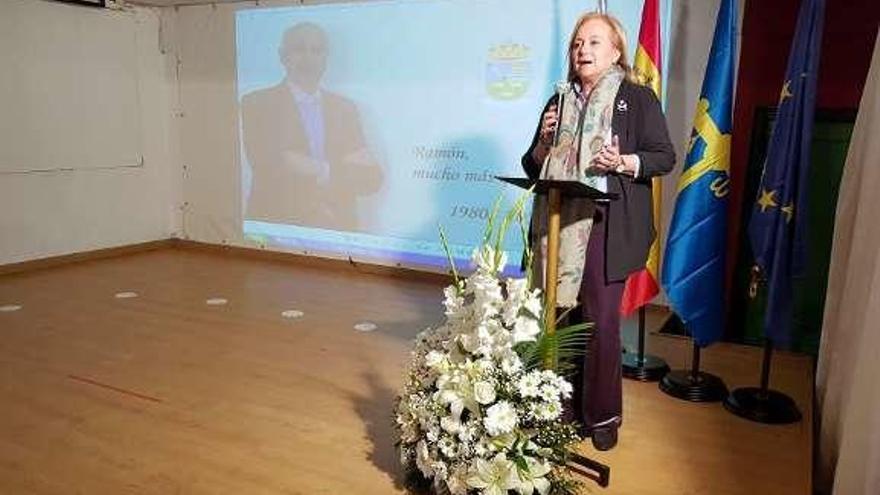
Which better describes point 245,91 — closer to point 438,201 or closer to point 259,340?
point 438,201

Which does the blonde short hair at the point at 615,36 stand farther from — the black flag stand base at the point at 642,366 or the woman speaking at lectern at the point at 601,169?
the black flag stand base at the point at 642,366

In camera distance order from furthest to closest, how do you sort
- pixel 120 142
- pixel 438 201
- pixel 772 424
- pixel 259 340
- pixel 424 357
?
1. pixel 120 142
2. pixel 438 201
3. pixel 259 340
4. pixel 772 424
5. pixel 424 357

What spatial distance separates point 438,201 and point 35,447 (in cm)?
292

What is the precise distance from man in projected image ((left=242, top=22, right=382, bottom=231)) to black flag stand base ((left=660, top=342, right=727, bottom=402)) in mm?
2735

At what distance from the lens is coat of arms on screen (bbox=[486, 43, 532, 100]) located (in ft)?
13.9

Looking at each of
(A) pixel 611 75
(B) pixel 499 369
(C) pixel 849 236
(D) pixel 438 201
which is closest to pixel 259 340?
(D) pixel 438 201

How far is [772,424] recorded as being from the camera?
252 cm

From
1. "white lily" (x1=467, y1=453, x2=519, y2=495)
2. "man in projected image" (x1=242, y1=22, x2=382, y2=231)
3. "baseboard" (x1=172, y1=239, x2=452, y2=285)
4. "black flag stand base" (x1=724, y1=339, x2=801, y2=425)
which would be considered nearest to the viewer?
"white lily" (x1=467, y1=453, x2=519, y2=495)

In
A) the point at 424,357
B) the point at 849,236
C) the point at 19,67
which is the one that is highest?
the point at 19,67

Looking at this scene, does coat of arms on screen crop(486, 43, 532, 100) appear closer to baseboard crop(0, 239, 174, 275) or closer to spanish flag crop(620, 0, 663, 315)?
spanish flag crop(620, 0, 663, 315)

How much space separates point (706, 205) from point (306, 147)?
11.0 feet

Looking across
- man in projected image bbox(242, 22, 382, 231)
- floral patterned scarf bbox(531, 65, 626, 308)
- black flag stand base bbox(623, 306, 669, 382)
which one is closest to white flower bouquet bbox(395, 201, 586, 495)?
floral patterned scarf bbox(531, 65, 626, 308)

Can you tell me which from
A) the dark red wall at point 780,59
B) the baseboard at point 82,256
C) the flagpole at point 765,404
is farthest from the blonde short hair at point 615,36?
the baseboard at point 82,256

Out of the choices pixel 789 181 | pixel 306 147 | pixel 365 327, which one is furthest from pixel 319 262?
pixel 789 181
